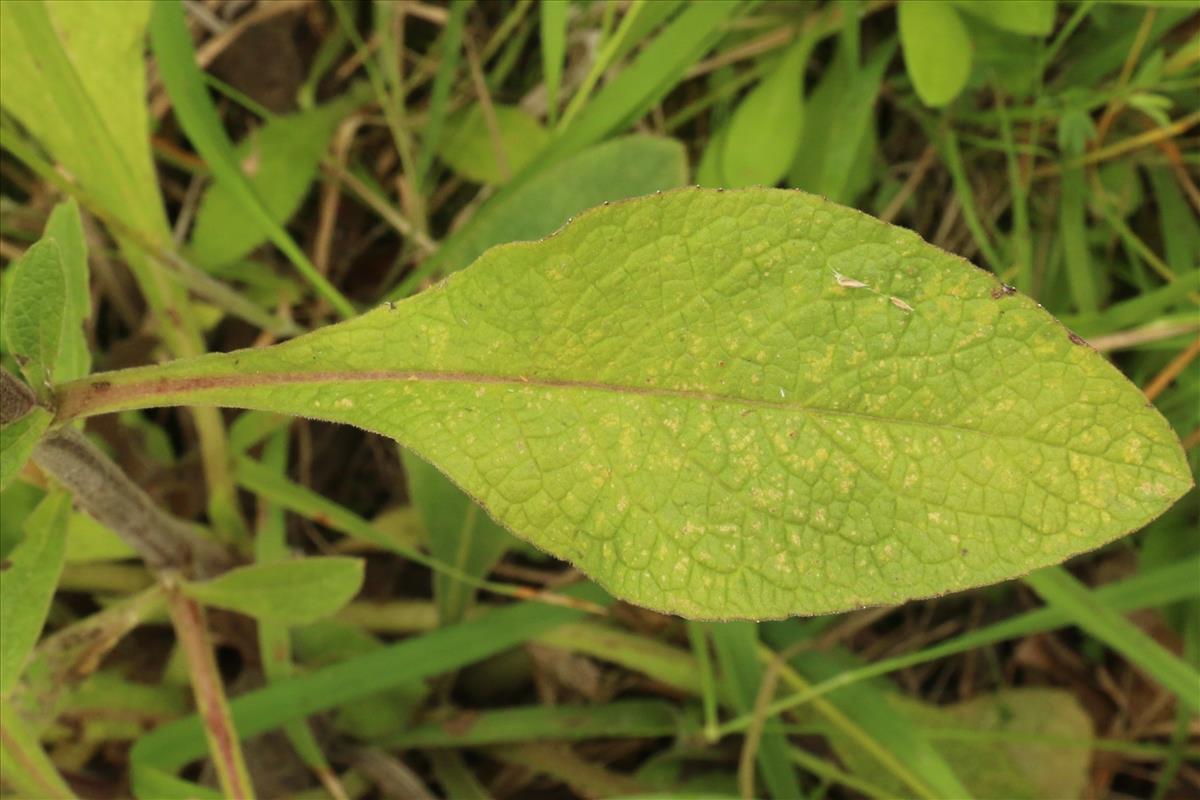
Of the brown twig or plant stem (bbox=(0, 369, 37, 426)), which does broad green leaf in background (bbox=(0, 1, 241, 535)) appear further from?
the brown twig

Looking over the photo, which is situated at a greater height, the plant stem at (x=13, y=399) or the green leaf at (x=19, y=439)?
the plant stem at (x=13, y=399)

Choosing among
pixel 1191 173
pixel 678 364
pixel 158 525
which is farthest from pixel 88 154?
pixel 1191 173

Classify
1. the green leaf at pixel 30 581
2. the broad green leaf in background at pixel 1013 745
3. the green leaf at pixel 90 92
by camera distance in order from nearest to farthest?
the green leaf at pixel 30 581 → the green leaf at pixel 90 92 → the broad green leaf in background at pixel 1013 745

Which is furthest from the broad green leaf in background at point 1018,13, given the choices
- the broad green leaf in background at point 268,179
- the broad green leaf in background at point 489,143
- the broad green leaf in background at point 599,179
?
the broad green leaf in background at point 268,179

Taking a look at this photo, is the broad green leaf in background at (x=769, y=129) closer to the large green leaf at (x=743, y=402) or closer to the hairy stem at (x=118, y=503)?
the large green leaf at (x=743, y=402)

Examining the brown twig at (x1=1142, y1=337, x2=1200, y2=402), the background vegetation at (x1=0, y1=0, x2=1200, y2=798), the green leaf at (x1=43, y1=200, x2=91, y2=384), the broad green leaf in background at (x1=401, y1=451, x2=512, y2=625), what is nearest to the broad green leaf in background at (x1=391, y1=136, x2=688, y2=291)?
the background vegetation at (x1=0, y1=0, x2=1200, y2=798)

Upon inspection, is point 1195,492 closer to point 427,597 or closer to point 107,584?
point 427,597

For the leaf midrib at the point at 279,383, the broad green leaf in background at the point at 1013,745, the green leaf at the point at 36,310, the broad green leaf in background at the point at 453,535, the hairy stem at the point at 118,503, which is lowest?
the broad green leaf in background at the point at 1013,745

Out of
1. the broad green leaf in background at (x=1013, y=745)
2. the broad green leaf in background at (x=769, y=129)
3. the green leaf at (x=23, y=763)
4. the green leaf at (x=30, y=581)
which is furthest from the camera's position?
the broad green leaf in background at (x=1013, y=745)
